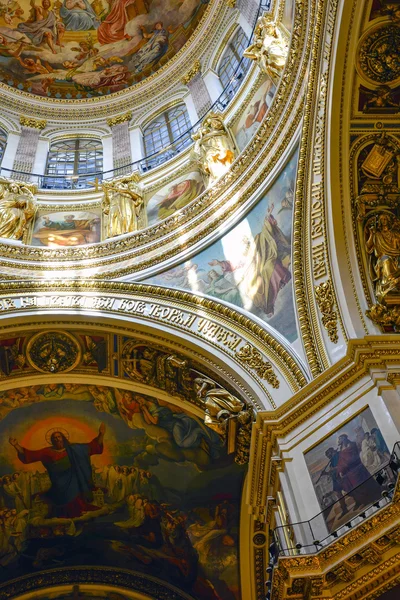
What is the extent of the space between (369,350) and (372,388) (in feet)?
1.66

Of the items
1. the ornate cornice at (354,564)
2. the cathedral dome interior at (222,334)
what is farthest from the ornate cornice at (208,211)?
the ornate cornice at (354,564)

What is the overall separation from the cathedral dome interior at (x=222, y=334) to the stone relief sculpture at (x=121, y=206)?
0.18 feet

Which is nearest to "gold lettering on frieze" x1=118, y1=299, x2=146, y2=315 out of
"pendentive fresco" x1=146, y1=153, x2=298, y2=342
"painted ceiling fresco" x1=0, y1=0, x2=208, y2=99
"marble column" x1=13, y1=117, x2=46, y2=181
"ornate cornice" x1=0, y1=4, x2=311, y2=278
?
"pendentive fresco" x1=146, y1=153, x2=298, y2=342

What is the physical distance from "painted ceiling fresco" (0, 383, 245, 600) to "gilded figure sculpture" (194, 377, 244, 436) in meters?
1.58

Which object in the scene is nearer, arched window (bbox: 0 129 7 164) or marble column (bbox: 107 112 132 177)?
marble column (bbox: 107 112 132 177)

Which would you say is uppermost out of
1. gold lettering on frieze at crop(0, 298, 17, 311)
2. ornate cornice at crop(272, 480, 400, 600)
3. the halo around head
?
gold lettering on frieze at crop(0, 298, 17, 311)

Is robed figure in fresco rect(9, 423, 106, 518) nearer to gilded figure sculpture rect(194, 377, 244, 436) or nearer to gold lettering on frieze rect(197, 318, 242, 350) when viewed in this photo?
gilded figure sculpture rect(194, 377, 244, 436)

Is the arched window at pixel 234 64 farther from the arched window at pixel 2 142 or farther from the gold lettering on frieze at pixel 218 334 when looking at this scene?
the gold lettering on frieze at pixel 218 334

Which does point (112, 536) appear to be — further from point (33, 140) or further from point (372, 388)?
point (33, 140)

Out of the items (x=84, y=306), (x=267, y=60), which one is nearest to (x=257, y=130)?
(x=267, y=60)

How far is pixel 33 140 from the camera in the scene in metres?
18.8

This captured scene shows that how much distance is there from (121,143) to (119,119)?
5.63 ft

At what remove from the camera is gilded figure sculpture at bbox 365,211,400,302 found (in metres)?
9.27

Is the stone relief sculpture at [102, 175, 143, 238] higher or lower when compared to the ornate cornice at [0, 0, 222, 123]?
lower
